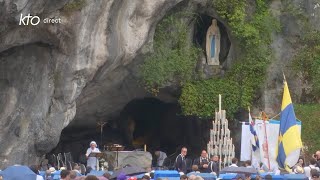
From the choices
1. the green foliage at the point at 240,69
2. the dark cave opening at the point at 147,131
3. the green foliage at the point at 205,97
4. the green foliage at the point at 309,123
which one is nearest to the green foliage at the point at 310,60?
the green foliage at the point at 309,123

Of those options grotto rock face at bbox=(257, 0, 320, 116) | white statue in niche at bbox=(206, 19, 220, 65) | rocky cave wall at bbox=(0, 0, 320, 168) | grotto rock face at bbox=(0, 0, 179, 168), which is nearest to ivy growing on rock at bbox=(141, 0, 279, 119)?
grotto rock face at bbox=(257, 0, 320, 116)

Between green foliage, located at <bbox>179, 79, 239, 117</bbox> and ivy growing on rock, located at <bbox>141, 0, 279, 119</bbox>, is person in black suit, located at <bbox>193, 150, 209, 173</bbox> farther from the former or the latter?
green foliage, located at <bbox>179, 79, 239, 117</bbox>

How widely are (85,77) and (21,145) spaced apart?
2.51 meters

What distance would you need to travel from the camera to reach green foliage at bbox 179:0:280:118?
30984mm

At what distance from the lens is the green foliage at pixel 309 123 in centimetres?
3092

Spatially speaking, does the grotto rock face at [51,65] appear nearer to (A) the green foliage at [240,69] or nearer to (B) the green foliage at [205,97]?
(B) the green foliage at [205,97]

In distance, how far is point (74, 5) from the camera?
26031mm

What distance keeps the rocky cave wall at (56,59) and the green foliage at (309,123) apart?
5046mm

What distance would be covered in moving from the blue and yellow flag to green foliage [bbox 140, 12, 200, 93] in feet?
16.4

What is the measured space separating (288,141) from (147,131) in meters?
12.5

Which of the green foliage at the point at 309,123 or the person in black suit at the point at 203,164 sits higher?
the green foliage at the point at 309,123

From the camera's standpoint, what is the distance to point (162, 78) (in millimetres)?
30234

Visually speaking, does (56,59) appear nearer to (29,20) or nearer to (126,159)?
(29,20)

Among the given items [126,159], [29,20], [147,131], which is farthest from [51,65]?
[147,131]
